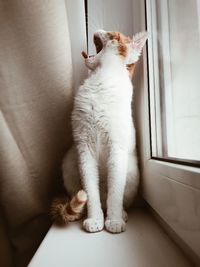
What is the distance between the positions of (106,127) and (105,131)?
0.01 metres

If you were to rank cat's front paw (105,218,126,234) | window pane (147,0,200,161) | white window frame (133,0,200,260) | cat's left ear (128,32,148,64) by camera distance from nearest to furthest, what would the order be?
1. white window frame (133,0,200,260)
2. window pane (147,0,200,161)
3. cat's front paw (105,218,126,234)
4. cat's left ear (128,32,148,64)

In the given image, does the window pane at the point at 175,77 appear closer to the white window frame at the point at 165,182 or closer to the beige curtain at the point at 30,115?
the white window frame at the point at 165,182

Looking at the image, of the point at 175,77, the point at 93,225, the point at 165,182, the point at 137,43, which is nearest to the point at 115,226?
the point at 93,225

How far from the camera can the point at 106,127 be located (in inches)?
28.5

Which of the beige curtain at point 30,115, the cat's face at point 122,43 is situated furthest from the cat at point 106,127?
the beige curtain at point 30,115

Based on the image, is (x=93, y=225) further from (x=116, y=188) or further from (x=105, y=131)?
(x=105, y=131)

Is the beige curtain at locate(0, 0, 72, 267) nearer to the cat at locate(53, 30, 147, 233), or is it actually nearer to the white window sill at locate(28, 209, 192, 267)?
the cat at locate(53, 30, 147, 233)

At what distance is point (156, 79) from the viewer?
0.78 metres

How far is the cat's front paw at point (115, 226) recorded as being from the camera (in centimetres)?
64

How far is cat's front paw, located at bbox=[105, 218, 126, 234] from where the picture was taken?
0.64m

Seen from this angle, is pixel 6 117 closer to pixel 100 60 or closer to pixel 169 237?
pixel 100 60

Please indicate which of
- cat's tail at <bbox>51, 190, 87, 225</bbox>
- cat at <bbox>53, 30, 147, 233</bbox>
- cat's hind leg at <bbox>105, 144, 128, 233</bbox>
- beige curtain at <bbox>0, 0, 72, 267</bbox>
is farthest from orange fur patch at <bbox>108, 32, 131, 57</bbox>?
cat's tail at <bbox>51, 190, 87, 225</bbox>

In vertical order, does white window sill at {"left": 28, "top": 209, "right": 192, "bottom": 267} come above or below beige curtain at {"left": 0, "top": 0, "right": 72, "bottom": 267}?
below

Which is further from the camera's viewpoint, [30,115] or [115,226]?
[30,115]
